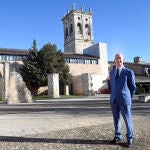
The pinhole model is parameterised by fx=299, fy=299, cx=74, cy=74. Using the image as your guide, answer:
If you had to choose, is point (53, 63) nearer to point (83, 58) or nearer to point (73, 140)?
point (83, 58)

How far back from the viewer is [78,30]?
96.1 metres

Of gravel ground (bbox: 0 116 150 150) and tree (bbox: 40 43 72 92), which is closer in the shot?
gravel ground (bbox: 0 116 150 150)

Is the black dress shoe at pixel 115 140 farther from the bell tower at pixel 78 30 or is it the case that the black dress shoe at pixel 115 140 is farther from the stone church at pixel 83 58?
the bell tower at pixel 78 30

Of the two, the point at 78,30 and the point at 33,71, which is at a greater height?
the point at 78,30

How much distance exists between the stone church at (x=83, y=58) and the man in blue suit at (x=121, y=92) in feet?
77.6

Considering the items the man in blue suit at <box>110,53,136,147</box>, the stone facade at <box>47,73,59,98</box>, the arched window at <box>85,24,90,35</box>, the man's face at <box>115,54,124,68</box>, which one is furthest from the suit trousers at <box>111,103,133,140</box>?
the arched window at <box>85,24,90,35</box>

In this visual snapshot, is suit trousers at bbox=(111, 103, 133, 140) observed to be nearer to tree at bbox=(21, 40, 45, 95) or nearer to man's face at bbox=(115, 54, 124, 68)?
man's face at bbox=(115, 54, 124, 68)

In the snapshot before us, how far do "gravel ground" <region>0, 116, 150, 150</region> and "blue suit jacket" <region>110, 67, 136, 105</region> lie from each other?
82 cm

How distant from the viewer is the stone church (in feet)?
203

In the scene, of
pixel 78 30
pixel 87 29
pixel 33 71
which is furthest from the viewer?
pixel 87 29

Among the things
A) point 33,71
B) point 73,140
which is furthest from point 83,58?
point 73,140

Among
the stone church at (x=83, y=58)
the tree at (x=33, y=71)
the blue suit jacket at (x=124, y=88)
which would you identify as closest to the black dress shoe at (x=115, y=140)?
the blue suit jacket at (x=124, y=88)

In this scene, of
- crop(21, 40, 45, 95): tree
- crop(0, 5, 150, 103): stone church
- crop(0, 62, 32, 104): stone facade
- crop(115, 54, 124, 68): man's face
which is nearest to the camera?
crop(115, 54, 124, 68): man's face

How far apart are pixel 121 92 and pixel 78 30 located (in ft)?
300
